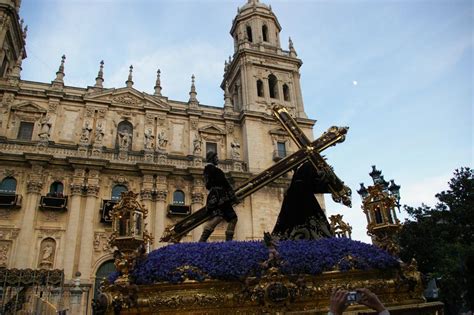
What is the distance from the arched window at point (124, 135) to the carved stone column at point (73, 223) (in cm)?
323

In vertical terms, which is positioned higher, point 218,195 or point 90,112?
point 90,112

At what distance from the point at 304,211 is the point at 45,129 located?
64.6 feet

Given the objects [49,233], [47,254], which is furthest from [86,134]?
[47,254]

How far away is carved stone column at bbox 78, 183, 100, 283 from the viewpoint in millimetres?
18891

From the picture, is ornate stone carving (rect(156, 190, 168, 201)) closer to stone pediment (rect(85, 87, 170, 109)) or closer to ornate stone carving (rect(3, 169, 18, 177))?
stone pediment (rect(85, 87, 170, 109))

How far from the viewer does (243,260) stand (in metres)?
5.16

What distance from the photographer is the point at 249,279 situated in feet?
16.2

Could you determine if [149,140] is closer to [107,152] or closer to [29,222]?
[107,152]

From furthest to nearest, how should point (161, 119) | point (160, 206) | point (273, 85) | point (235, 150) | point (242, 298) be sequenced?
point (273, 85), point (161, 119), point (235, 150), point (160, 206), point (242, 298)

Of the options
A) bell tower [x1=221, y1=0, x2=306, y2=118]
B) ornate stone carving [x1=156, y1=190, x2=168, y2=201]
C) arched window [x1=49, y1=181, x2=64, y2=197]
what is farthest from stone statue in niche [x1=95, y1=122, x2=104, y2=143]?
bell tower [x1=221, y1=0, x2=306, y2=118]

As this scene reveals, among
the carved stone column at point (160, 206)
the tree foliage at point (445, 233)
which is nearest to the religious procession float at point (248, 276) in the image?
the tree foliage at point (445, 233)

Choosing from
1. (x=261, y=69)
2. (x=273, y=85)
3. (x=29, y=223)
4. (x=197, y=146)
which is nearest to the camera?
(x=29, y=223)

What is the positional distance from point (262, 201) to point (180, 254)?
1770 cm

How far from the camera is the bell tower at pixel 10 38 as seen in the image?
2480cm
